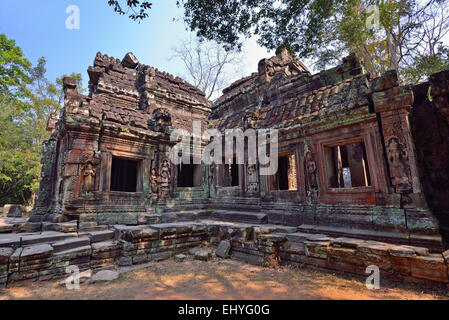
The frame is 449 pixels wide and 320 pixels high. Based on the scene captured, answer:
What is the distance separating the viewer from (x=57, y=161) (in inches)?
269

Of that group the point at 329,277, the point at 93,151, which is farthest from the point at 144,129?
the point at 329,277

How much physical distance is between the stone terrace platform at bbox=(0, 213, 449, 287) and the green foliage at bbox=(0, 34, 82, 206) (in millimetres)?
11669

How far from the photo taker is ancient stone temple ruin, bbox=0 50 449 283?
455 centimetres

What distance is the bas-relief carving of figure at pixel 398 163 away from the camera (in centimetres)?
463

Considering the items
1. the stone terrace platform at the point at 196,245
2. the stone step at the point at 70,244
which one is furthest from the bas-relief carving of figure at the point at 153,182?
the stone step at the point at 70,244

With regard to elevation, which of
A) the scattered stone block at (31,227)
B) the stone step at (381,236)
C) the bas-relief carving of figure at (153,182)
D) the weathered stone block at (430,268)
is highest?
the bas-relief carving of figure at (153,182)

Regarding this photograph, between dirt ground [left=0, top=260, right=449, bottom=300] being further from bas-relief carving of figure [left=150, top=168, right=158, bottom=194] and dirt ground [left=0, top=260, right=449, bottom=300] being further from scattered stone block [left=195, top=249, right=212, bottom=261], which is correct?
bas-relief carving of figure [left=150, top=168, right=158, bottom=194]

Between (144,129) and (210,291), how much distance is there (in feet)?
18.4

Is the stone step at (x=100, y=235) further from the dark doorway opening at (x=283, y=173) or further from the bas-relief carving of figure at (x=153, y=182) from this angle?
the dark doorway opening at (x=283, y=173)

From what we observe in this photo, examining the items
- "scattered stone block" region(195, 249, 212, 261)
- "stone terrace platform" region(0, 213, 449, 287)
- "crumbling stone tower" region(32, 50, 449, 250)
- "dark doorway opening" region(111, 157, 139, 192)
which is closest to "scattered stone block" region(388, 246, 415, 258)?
"stone terrace platform" region(0, 213, 449, 287)

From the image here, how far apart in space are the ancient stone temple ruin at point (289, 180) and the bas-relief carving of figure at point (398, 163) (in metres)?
0.03
